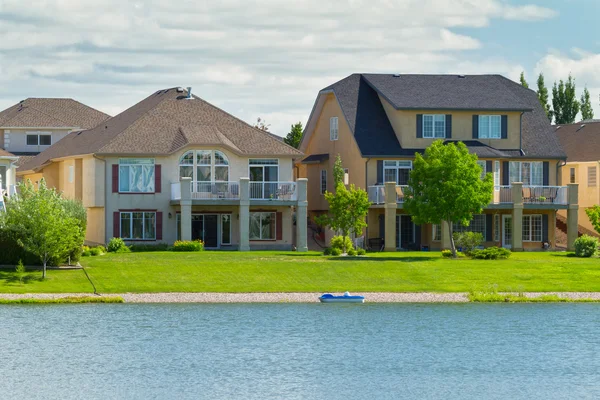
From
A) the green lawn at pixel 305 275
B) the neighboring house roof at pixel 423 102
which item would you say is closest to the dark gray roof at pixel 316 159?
the neighboring house roof at pixel 423 102

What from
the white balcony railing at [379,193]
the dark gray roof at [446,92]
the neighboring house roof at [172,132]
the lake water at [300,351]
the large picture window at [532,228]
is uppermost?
the dark gray roof at [446,92]

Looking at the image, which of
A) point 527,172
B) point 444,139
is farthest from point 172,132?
point 527,172

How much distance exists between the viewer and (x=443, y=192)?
198ft

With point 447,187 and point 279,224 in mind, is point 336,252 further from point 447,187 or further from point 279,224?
point 279,224

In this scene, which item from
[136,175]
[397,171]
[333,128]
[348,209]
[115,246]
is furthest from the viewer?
[333,128]

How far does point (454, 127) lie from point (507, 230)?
6793 millimetres

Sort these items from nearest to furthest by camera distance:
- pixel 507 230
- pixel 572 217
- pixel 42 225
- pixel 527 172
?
pixel 42 225 → pixel 572 217 → pixel 507 230 → pixel 527 172

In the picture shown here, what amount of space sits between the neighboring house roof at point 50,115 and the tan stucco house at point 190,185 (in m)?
23.8

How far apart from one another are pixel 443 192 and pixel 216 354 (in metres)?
24.8

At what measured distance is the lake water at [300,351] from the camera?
32.6 m

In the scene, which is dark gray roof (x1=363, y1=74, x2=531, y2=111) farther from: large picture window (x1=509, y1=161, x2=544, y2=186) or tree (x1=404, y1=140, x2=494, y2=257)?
tree (x1=404, y1=140, x2=494, y2=257)

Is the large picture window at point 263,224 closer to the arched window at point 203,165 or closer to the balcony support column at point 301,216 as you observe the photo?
the balcony support column at point 301,216

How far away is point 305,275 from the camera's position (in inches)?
2147

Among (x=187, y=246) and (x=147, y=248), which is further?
(x=147, y=248)
